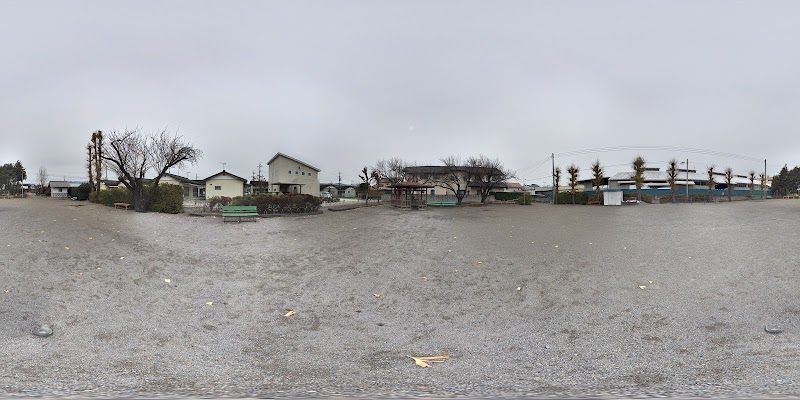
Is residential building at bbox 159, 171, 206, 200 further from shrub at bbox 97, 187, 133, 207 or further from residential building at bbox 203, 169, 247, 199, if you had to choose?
shrub at bbox 97, 187, 133, 207

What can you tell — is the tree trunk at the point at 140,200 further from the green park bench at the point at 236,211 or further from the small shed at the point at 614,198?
the small shed at the point at 614,198

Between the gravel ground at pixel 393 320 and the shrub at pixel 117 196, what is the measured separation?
1692 centimetres

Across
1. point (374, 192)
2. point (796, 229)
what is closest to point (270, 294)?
point (796, 229)

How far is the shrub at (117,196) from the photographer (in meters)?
24.8

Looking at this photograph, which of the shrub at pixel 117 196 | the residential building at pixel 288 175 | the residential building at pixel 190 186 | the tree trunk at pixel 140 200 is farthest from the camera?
the residential building at pixel 190 186

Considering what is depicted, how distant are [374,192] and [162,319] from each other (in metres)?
42.3

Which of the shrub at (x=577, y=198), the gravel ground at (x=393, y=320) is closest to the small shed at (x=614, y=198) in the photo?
the shrub at (x=577, y=198)

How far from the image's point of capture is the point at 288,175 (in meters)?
44.9

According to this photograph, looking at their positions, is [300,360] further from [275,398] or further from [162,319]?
[162,319]

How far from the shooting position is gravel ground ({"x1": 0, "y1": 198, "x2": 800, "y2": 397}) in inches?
141

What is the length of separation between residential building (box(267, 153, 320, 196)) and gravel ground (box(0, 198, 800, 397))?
35.3 metres

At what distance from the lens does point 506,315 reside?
555 cm

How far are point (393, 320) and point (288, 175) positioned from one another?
42.0 metres

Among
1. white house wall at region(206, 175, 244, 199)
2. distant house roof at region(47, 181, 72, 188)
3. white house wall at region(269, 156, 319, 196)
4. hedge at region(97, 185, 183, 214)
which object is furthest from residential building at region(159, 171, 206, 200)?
distant house roof at region(47, 181, 72, 188)
